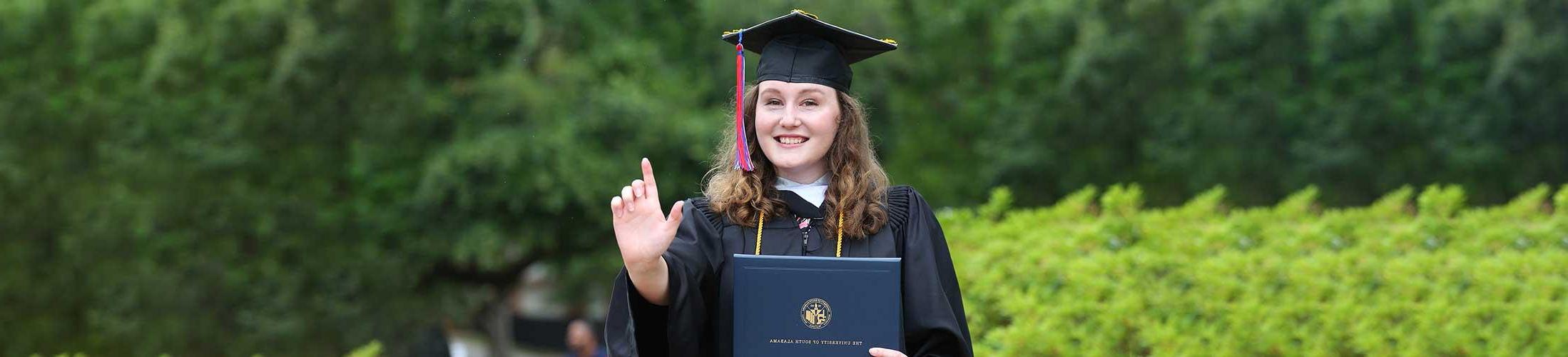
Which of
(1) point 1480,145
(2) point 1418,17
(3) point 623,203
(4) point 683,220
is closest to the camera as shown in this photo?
(3) point 623,203

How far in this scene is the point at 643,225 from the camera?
9.43 feet

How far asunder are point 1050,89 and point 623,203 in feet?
43.4

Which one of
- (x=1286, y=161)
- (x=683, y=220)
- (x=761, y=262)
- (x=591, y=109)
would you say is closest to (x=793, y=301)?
(x=761, y=262)

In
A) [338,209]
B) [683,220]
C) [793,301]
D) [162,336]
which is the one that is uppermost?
[338,209]

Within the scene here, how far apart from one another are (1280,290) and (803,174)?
3.18 m

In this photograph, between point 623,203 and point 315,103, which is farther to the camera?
point 315,103

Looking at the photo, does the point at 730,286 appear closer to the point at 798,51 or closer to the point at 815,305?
the point at 815,305

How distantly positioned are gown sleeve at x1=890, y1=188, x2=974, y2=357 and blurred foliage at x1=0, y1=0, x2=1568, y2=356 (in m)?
9.64

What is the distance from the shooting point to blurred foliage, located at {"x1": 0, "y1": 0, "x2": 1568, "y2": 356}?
1303cm

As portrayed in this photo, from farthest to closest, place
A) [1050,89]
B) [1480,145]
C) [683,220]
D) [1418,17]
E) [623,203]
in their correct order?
[1050,89] → [1480,145] → [1418,17] → [683,220] → [623,203]

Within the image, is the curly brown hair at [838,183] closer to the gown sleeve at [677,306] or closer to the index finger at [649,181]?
the gown sleeve at [677,306]

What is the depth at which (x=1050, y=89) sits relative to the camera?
1562cm

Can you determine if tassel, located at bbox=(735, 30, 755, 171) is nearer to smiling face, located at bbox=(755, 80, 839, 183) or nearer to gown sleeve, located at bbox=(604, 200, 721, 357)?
smiling face, located at bbox=(755, 80, 839, 183)

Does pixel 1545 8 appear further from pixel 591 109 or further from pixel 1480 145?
pixel 591 109
